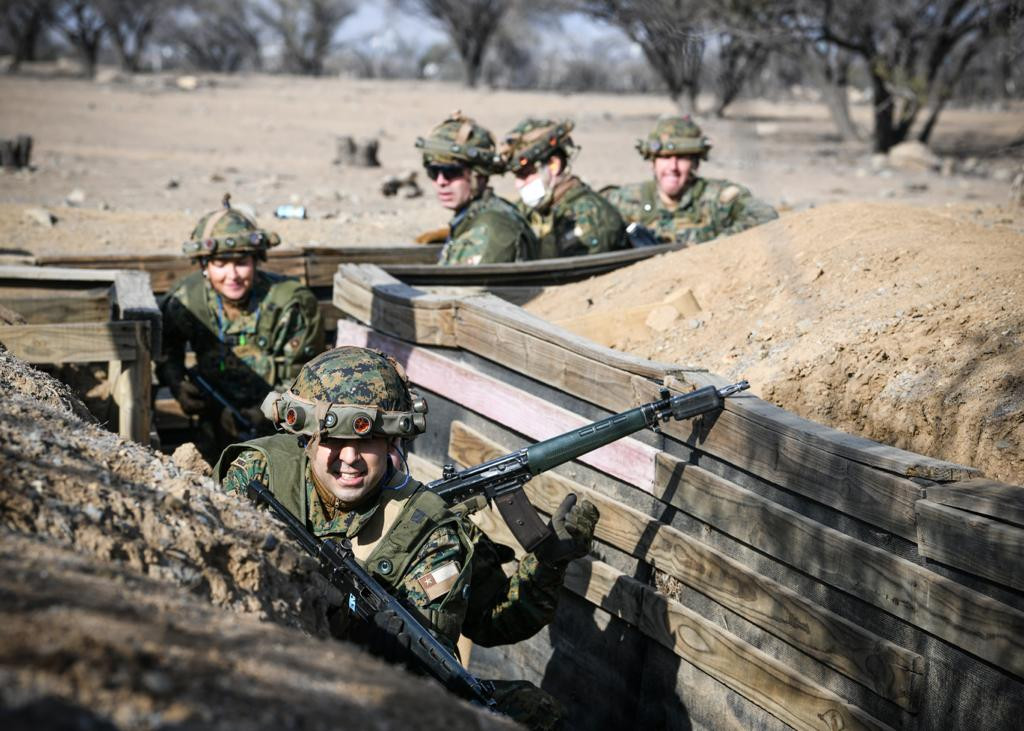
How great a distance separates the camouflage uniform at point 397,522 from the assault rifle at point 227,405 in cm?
276

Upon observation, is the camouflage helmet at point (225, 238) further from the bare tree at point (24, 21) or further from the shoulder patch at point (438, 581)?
the bare tree at point (24, 21)

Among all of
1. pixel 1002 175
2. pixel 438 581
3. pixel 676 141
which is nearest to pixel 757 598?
pixel 438 581

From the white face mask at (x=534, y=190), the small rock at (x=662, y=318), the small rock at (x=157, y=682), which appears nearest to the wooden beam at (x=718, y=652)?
the small rock at (x=662, y=318)

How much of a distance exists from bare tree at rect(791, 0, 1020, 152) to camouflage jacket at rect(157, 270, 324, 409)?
17331 millimetres

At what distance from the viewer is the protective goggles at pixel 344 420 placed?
3.89m

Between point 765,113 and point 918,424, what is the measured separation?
40.1 metres

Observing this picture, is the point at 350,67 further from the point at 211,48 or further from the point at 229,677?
the point at 229,677

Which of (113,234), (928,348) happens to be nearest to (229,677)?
(928,348)

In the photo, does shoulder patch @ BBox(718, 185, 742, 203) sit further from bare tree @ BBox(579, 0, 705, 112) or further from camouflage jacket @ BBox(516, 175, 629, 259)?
bare tree @ BBox(579, 0, 705, 112)

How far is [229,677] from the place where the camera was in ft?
7.03

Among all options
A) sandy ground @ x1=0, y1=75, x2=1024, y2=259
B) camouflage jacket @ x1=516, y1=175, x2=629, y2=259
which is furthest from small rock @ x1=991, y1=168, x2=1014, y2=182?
camouflage jacket @ x1=516, y1=175, x2=629, y2=259

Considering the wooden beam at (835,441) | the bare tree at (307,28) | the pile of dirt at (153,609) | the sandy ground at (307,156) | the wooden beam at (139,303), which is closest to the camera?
the pile of dirt at (153,609)

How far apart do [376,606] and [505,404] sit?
2.08m

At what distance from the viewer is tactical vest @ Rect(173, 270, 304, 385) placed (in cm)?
719
